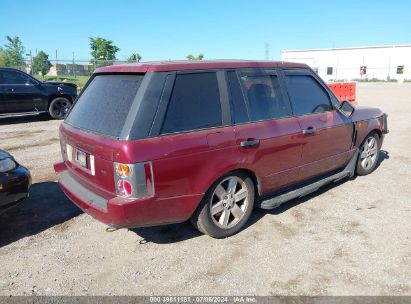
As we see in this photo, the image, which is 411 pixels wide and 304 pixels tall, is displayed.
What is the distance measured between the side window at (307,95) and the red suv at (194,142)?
14mm

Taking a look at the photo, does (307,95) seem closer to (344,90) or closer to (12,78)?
(12,78)

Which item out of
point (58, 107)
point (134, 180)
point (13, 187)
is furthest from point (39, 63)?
point (134, 180)

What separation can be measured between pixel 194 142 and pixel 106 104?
3.14 ft

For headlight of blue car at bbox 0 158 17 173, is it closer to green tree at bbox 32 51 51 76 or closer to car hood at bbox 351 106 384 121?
car hood at bbox 351 106 384 121

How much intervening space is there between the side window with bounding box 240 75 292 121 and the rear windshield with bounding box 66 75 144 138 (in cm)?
123

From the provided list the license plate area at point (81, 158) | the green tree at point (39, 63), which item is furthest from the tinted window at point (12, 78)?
the license plate area at point (81, 158)

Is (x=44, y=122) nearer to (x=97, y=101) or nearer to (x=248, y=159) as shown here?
(x=97, y=101)

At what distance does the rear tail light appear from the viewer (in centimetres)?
294

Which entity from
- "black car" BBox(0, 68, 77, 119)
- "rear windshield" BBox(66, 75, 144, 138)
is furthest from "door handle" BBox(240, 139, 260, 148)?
"black car" BBox(0, 68, 77, 119)

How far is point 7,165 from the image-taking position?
12.8 feet

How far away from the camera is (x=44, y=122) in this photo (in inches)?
456

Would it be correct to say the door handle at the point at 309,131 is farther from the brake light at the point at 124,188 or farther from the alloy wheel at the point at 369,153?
the brake light at the point at 124,188

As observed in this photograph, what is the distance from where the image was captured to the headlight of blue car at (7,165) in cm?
380

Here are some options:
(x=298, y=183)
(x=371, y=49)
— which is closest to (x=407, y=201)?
(x=298, y=183)
